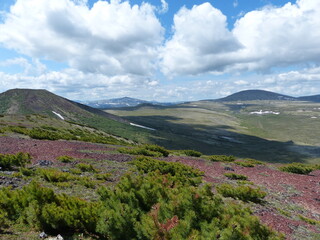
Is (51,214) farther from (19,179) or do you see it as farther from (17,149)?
(17,149)

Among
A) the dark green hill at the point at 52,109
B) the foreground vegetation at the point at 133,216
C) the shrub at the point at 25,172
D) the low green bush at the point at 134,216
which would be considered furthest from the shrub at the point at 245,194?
the dark green hill at the point at 52,109

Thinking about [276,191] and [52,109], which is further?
[52,109]

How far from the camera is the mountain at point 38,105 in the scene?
11619 centimetres

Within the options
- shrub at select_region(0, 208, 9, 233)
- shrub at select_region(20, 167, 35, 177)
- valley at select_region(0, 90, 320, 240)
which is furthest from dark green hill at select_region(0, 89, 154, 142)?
shrub at select_region(0, 208, 9, 233)

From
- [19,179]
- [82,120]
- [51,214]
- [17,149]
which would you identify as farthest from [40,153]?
[82,120]

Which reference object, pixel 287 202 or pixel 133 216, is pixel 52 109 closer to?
pixel 287 202

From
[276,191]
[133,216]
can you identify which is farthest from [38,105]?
[133,216]

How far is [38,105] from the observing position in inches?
4921

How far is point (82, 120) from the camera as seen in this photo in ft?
378

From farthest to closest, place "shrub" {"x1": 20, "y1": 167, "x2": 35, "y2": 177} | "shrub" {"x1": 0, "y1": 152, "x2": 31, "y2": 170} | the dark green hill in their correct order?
the dark green hill → "shrub" {"x1": 0, "y1": 152, "x2": 31, "y2": 170} → "shrub" {"x1": 20, "y1": 167, "x2": 35, "y2": 177}

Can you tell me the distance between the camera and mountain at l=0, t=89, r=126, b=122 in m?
116

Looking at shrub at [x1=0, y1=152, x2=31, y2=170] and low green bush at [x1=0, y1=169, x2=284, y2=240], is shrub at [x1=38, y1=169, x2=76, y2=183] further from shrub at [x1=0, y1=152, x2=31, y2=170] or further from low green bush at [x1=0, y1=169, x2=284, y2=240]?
low green bush at [x1=0, y1=169, x2=284, y2=240]

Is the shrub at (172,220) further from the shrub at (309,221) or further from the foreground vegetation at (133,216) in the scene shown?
the shrub at (309,221)

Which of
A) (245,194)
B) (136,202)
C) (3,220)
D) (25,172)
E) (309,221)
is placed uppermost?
(3,220)
